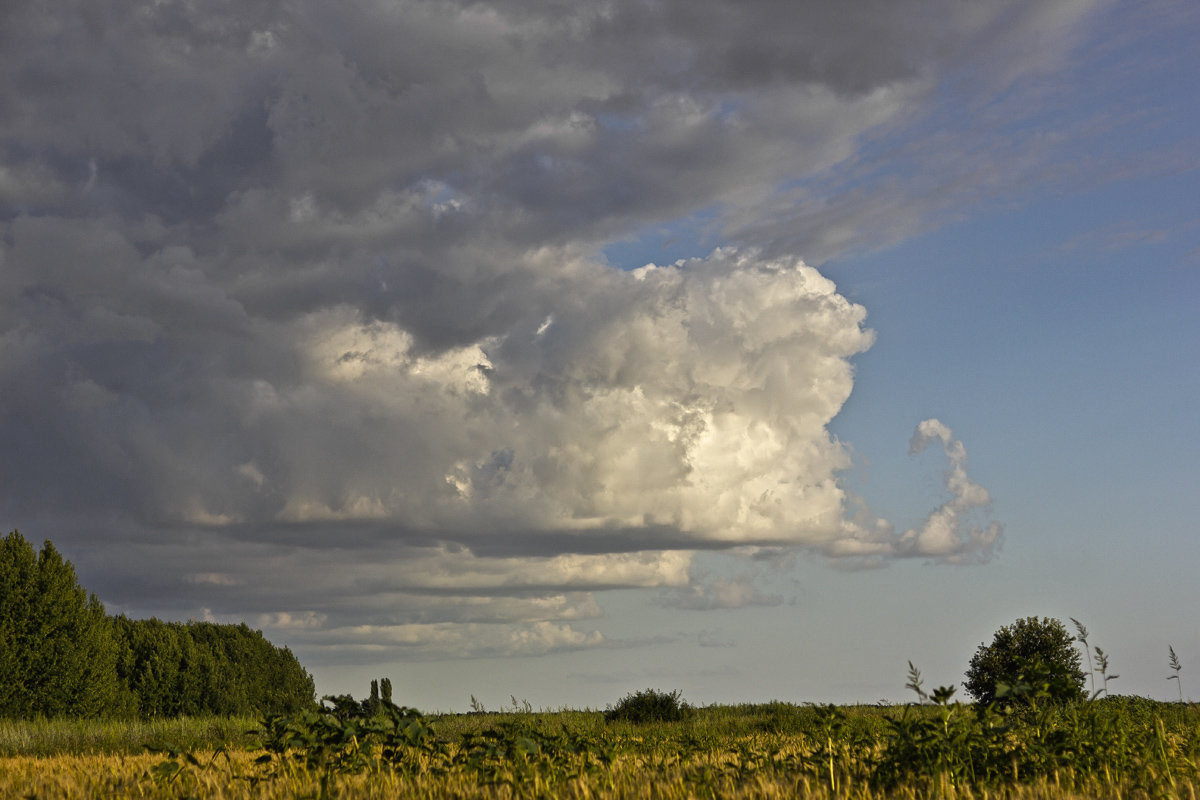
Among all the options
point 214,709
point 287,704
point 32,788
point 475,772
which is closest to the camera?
point 475,772

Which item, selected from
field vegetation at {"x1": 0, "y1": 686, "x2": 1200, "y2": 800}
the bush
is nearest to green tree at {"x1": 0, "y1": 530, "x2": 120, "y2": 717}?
the bush

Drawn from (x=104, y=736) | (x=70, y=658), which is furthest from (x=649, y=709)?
(x=70, y=658)

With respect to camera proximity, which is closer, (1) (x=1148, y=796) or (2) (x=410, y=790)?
(1) (x=1148, y=796)

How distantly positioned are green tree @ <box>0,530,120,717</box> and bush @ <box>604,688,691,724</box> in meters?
28.0

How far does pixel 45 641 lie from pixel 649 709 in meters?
30.3

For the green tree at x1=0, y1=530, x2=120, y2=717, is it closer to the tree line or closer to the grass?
the tree line

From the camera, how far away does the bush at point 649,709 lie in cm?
2888

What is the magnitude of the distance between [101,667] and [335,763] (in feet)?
145

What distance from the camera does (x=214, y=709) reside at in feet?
204

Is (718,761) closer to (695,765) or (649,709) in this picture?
(695,765)

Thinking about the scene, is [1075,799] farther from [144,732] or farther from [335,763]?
[144,732]

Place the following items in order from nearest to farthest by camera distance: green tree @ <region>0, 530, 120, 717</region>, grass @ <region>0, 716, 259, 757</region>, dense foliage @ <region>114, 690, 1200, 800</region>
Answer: dense foliage @ <region>114, 690, 1200, 800</region>
grass @ <region>0, 716, 259, 757</region>
green tree @ <region>0, 530, 120, 717</region>

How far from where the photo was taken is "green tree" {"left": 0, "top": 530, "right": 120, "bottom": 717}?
4322 centimetres

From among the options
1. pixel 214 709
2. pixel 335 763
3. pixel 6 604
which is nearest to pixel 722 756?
pixel 335 763
